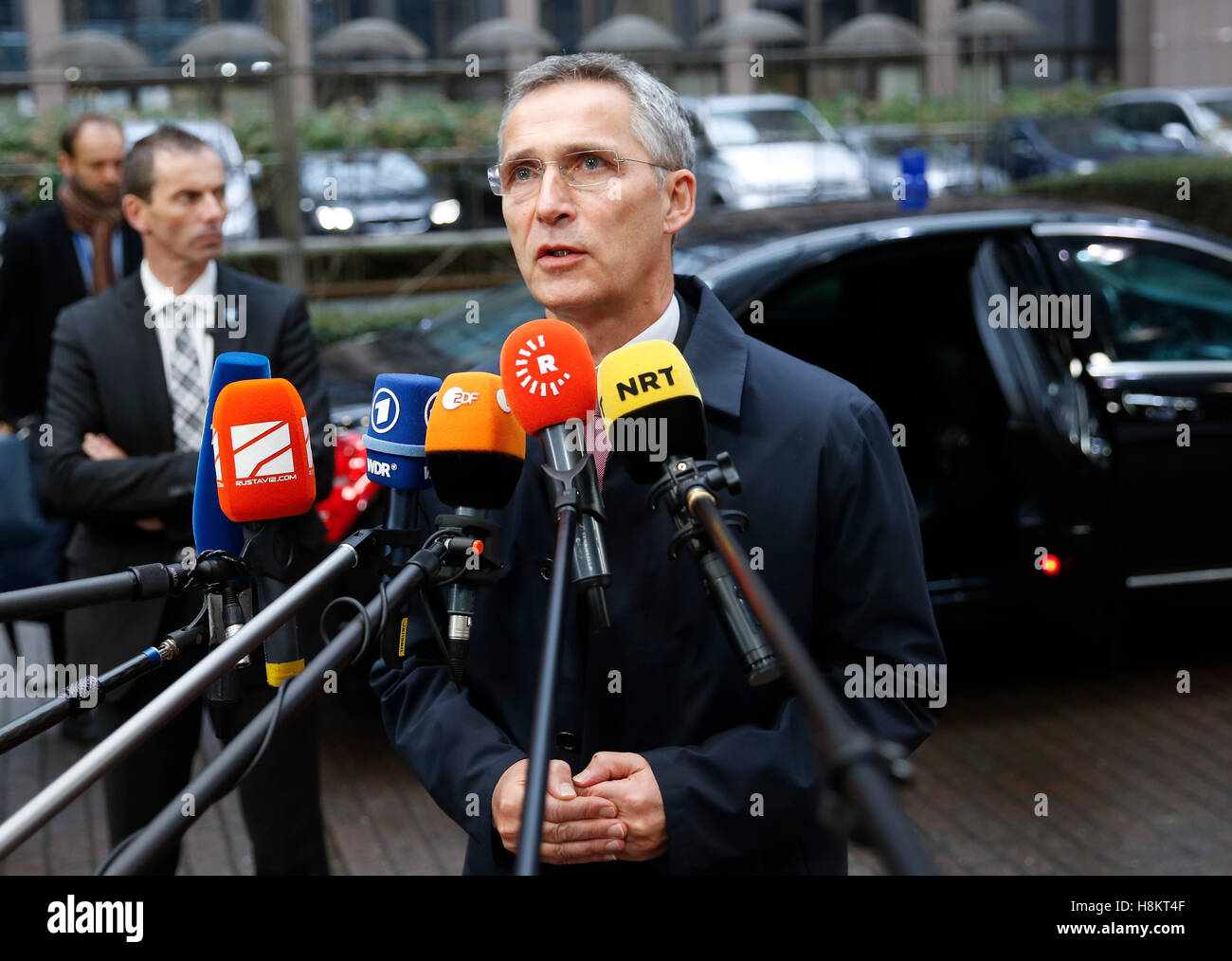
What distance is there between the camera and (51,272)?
4.98 metres

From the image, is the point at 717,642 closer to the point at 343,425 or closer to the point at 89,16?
the point at 343,425

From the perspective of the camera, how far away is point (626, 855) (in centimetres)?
184

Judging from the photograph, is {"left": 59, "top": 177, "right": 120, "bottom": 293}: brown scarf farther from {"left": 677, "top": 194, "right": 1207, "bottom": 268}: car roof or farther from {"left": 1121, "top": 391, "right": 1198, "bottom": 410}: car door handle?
{"left": 1121, "top": 391, "right": 1198, "bottom": 410}: car door handle

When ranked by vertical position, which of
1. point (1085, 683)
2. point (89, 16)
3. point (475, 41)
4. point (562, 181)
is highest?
point (89, 16)

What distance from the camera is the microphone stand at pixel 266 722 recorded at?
→ 1.10 meters

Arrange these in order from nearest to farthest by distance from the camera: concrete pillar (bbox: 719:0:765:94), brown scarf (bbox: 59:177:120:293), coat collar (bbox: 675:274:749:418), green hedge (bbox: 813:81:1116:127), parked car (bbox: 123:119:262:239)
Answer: coat collar (bbox: 675:274:749:418)
brown scarf (bbox: 59:177:120:293)
parked car (bbox: 123:119:262:239)
green hedge (bbox: 813:81:1116:127)
concrete pillar (bbox: 719:0:765:94)

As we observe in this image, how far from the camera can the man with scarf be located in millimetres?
4910

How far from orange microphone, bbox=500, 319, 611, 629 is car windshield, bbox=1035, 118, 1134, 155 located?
18.3 meters

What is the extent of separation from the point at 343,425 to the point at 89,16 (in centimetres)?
2694

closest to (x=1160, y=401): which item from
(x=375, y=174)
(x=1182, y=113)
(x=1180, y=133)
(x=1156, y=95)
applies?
(x=375, y=174)


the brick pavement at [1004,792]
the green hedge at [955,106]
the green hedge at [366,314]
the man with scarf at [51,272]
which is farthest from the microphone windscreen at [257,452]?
the green hedge at [955,106]

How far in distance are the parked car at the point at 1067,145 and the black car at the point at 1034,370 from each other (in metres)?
13.0

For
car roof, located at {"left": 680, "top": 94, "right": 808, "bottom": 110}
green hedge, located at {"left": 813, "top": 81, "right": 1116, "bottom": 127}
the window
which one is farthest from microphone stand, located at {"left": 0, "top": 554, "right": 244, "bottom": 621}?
car roof, located at {"left": 680, "top": 94, "right": 808, "bottom": 110}
